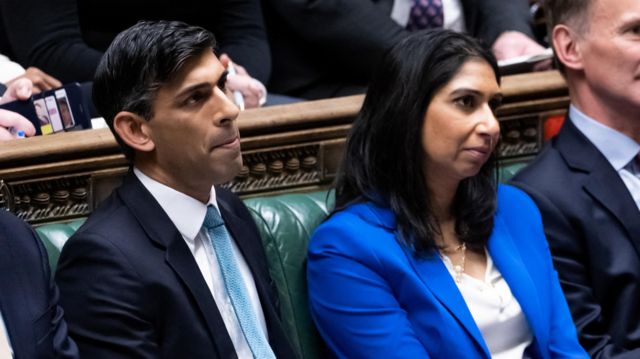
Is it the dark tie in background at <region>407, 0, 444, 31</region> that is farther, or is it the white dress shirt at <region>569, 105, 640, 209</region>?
the dark tie in background at <region>407, 0, 444, 31</region>

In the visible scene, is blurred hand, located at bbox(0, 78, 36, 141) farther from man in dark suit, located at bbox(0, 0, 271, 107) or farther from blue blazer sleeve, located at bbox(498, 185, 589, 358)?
blue blazer sleeve, located at bbox(498, 185, 589, 358)

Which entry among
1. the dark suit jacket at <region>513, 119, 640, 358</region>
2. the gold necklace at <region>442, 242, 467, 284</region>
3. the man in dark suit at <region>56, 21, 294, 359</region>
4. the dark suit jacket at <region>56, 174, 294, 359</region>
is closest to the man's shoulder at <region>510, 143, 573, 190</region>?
the dark suit jacket at <region>513, 119, 640, 358</region>

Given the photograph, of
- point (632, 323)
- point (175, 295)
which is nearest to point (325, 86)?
point (632, 323)

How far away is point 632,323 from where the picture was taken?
6.98 ft

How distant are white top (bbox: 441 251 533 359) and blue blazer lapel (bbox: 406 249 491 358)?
0.03m

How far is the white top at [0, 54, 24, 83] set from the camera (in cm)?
230

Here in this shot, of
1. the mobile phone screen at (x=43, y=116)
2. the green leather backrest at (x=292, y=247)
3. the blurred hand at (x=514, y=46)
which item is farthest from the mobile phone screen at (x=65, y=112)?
the blurred hand at (x=514, y=46)

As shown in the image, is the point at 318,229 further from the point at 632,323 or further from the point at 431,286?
the point at 632,323

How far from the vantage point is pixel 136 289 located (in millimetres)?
1667

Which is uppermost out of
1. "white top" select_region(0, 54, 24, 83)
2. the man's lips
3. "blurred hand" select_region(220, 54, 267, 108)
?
the man's lips

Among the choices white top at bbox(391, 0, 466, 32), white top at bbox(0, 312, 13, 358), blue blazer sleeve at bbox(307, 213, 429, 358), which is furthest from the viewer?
white top at bbox(391, 0, 466, 32)

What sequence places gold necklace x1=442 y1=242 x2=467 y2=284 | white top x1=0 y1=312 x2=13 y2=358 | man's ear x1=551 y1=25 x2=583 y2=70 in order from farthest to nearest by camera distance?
man's ear x1=551 y1=25 x2=583 y2=70, gold necklace x1=442 y1=242 x2=467 y2=284, white top x1=0 y1=312 x2=13 y2=358

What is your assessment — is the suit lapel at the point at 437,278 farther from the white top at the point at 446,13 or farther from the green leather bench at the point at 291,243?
the white top at the point at 446,13

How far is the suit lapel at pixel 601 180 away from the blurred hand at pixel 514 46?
0.52 m
